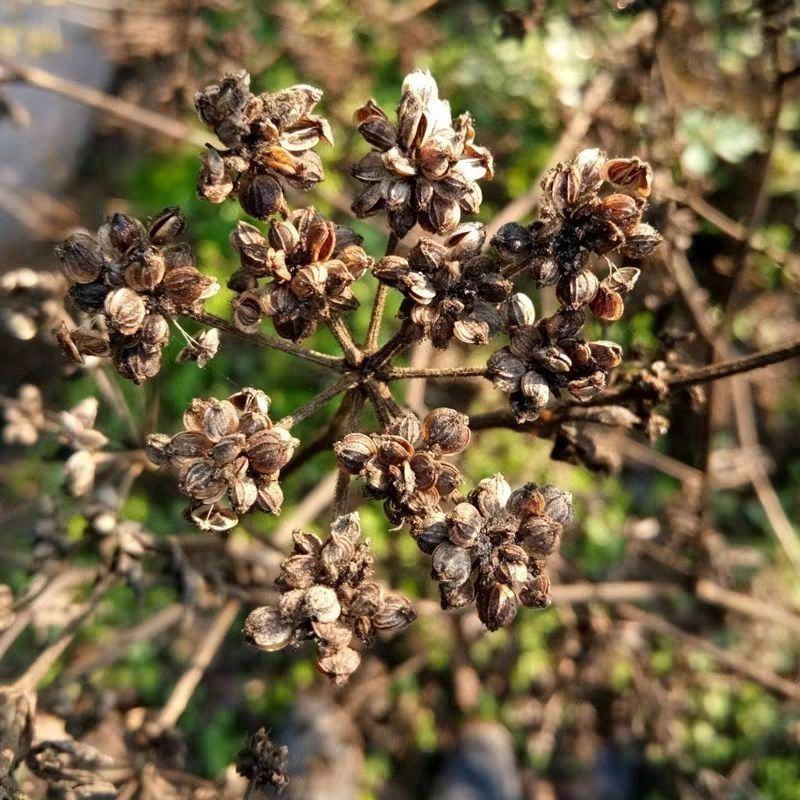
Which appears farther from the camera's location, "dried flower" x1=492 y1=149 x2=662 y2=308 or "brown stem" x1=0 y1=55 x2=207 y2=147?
"brown stem" x1=0 y1=55 x2=207 y2=147

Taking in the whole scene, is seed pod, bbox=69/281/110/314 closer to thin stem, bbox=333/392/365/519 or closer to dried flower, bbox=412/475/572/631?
thin stem, bbox=333/392/365/519

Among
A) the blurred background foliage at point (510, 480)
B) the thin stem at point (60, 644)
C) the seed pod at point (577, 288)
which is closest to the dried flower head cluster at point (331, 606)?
the seed pod at point (577, 288)

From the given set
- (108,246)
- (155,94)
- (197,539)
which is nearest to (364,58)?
(155,94)

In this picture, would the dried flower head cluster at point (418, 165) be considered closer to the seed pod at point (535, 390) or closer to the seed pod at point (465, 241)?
the seed pod at point (465, 241)

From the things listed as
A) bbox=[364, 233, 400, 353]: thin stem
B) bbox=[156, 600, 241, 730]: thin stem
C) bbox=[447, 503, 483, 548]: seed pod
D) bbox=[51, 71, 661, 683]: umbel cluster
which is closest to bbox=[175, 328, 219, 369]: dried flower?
bbox=[51, 71, 661, 683]: umbel cluster

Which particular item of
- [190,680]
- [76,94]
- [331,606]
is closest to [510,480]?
[190,680]

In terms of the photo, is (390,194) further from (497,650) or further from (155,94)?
(155,94)
